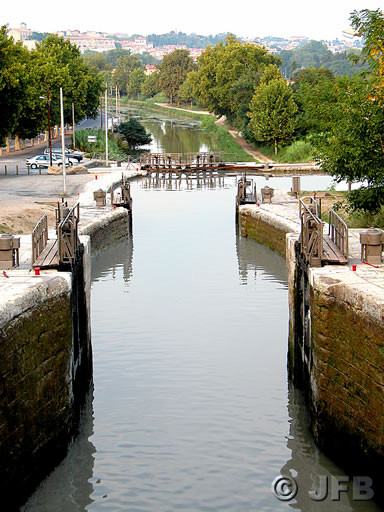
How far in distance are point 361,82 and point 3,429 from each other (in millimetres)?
15618

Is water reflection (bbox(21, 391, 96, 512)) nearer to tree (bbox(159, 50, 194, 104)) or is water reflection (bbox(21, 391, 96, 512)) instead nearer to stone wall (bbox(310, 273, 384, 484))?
stone wall (bbox(310, 273, 384, 484))

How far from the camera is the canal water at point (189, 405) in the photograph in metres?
11.2

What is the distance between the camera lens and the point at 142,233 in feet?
104

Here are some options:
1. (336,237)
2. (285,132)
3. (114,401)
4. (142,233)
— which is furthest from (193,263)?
(285,132)

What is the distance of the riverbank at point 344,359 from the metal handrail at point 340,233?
1.11 feet

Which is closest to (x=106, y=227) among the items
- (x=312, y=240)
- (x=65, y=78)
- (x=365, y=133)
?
(x=365, y=133)

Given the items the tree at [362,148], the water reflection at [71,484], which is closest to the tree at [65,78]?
the tree at [362,148]

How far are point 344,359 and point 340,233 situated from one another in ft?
14.2

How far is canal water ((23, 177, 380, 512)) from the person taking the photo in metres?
11.2

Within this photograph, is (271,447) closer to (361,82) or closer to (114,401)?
(114,401)

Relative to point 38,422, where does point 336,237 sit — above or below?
above

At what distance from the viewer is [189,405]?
13.9m

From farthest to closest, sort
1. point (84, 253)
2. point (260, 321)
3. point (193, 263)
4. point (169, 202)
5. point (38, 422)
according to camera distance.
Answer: point (169, 202) < point (193, 263) < point (260, 321) < point (84, 253) < point (38, 422)

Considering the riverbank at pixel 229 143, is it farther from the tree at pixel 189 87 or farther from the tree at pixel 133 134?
the tree at pixel 133 134
